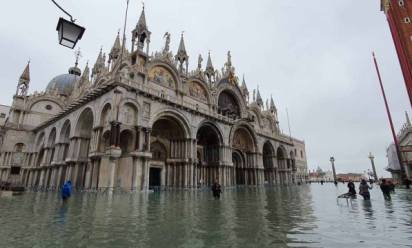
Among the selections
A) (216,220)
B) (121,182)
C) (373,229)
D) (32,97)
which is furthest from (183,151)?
(32,97)

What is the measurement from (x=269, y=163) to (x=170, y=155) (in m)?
25.8

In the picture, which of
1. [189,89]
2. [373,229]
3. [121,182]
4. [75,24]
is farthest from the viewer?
[189,89]

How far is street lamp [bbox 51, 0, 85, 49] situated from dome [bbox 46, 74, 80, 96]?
50335 mm

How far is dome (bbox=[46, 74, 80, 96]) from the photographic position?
160ft

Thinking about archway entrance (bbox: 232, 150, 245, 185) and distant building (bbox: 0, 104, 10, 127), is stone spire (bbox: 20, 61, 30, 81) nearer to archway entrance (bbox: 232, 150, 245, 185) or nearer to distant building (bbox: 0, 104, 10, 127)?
distant building (bbox: 0, 104, 10, 127)

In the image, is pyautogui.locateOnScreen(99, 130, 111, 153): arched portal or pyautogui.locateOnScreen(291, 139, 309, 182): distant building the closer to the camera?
pyautogui.locateOnScreen(99, 130, 111, 153): arched portal

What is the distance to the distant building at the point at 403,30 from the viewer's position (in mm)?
40656

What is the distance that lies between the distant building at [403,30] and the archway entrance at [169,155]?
136 ft

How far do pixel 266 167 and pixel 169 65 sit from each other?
2891 centimetres

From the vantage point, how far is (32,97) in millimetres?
41906

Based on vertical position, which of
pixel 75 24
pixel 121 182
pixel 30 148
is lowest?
pixel 121 182

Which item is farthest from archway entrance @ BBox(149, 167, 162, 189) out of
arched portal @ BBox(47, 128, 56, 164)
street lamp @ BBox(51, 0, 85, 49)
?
street lamp @ BBox(51, 0, 85, 49)

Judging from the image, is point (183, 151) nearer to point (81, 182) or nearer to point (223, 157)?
point (223, 157)

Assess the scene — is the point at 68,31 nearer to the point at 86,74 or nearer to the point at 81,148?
the point at 81,148
